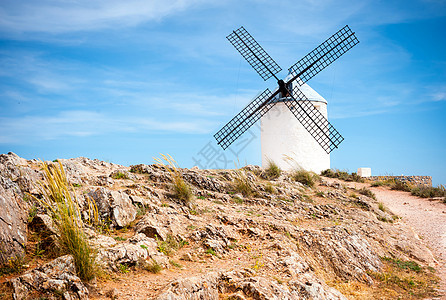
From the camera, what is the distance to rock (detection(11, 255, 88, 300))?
16.9ft

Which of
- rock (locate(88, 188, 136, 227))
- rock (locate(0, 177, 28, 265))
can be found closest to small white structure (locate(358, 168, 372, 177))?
rock (locate(88, 188, 136, 227))

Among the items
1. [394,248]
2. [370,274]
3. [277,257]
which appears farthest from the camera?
[394,248]

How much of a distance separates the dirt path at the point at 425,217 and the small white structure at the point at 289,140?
4.35m

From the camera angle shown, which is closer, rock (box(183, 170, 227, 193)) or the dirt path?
the dirt path

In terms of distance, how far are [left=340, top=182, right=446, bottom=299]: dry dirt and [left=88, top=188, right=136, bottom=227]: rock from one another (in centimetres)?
885

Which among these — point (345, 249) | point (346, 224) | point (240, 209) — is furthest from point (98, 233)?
point (346, 224)

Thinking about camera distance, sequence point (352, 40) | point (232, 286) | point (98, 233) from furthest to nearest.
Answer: point (352, 40) < point (98, 233) < point (232, 286)

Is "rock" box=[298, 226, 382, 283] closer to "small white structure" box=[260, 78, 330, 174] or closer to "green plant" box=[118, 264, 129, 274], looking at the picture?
"green plant" box=[118, 264, 129, 274]

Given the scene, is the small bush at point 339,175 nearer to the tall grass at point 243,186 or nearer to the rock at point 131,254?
the tall grass at point 243,186

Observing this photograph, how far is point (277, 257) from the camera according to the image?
8086mm

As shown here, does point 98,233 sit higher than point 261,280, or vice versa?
point 98,233

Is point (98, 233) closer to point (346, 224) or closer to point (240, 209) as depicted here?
point (240, 209)

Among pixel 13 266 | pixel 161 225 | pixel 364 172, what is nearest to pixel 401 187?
pixel 364 172

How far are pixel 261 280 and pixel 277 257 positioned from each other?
154 centimetres
